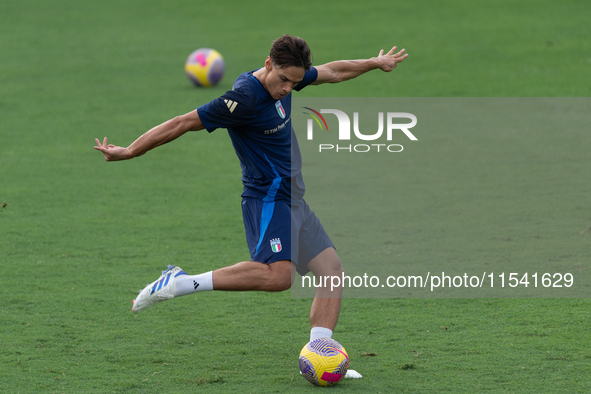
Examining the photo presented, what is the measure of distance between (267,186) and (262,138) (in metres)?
0.33

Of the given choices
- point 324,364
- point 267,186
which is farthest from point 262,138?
point 324,364

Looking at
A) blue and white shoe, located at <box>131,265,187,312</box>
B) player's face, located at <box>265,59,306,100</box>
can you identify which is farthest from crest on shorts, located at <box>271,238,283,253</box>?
player's face, located at <box>265,59,306,100</box>

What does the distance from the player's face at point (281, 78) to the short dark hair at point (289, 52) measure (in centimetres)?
3

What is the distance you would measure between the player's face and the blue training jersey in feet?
0.23

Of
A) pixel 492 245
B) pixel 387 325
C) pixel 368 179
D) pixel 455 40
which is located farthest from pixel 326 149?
pixel 455 40

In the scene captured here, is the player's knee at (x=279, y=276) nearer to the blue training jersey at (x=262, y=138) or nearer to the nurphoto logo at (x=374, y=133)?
the blue training jersey at (x=262, y=138)

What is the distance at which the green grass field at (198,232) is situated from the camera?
5059 mm

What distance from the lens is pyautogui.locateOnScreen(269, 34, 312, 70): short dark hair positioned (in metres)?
4.69

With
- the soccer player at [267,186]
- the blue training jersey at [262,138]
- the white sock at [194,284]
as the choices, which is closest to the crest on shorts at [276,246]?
the soccer player at [267,186]

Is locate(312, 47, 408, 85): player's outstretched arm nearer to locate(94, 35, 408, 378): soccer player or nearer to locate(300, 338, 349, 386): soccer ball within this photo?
locate(94, 35, 408, 378): soccer player

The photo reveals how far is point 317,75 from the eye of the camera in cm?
554

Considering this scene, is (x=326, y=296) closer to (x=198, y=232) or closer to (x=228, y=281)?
(x=228, y=281)

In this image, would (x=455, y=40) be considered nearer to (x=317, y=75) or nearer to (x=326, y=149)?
(x=326, y=149)

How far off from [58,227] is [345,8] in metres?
15.4
